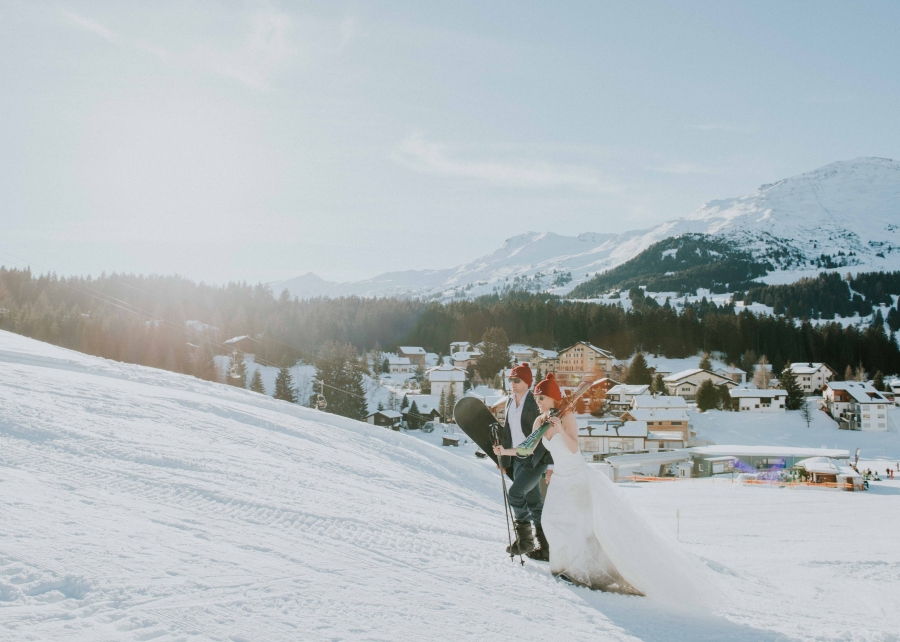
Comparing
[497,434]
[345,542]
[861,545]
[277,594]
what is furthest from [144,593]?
[861,545]

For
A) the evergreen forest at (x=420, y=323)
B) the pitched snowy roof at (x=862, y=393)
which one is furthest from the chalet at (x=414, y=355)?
the pitched snowy roof at (x=862, y=393)

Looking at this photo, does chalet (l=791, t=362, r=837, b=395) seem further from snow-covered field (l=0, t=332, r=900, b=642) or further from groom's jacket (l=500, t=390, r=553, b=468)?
groom's jacket (l=500, t=390, r=553, b=468)

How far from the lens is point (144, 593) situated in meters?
3.49

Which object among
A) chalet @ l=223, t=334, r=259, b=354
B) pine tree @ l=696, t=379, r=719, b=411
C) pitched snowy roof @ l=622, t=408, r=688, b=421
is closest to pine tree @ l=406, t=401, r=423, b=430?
pitched snowy roof @ l=622, t=408, r=688, b=421

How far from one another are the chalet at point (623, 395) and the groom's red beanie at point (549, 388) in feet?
208

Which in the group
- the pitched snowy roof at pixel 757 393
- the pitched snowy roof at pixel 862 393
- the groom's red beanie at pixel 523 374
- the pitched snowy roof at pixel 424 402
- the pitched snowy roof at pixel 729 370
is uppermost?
the pitched snowy roof at pixel 729 370

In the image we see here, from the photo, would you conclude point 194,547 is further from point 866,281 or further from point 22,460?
point 866,281

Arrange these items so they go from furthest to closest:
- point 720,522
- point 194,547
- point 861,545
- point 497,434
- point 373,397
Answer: point 373,397
point 720,522
point 861,545
point 497,434
point 194,547

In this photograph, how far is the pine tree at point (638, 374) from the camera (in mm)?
75312

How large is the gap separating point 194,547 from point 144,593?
901 millimetres

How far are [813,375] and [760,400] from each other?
20.9m

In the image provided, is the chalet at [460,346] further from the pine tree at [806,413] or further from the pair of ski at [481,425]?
the pair of ski at [481,425]

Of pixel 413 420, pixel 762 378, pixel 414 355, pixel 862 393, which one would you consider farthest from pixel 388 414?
pixel 762 378

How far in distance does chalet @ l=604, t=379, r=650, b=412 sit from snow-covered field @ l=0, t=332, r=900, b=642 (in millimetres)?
56850
